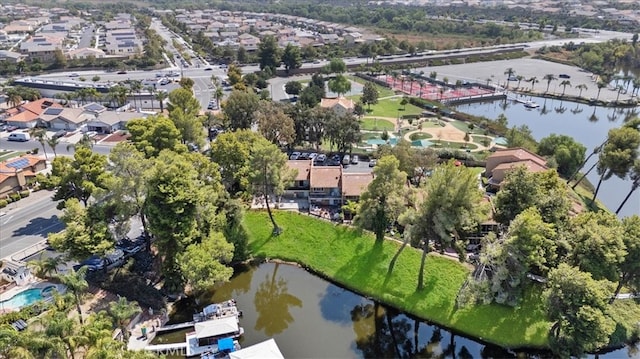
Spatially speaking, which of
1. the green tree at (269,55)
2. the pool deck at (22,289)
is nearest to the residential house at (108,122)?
the pool deck at (22,289)

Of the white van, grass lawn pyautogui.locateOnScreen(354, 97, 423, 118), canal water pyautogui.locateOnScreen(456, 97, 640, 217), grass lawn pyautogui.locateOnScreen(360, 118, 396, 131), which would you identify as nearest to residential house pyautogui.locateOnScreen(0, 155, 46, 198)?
the white van

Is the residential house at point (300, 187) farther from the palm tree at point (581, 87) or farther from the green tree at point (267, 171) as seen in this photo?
the palm tree at point (581, 87)

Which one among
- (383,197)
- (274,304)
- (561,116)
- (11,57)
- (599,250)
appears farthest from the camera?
(11,57)

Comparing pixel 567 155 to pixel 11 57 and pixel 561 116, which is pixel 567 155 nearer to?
pixel 561 116

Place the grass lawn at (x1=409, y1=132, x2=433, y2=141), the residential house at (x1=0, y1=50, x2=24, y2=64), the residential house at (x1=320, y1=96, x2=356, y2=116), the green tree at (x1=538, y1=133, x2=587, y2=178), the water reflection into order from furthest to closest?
the residential house at (x1=0, y1=50, x2=24, y2=64) < the residential house at (x1=320, y1=96, x2=356, y2=116) < the grass lawn at (x1=409, y1=132, x2=433, y2=141) < the green tree at (x1=538, y1=133, x2=587, y2=178) < the water reflection

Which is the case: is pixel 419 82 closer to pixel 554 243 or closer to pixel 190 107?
pixel 190 107

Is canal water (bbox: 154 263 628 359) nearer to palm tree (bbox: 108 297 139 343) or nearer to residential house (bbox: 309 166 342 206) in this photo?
palm tree (bbox: 108 297 139 343)

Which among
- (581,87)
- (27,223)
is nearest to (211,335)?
(27,223)
